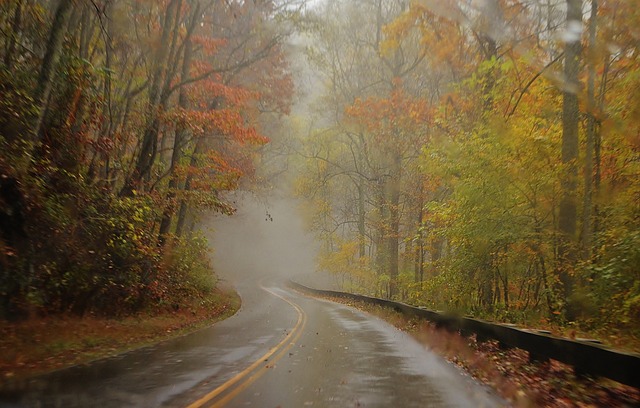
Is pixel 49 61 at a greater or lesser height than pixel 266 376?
greater

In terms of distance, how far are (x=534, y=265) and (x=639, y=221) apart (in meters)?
5.05

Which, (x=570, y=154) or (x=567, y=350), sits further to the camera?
(x=570, y=154)

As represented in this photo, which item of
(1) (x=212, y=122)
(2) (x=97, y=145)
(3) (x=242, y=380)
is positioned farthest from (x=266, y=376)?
(1) (x=212, y=122)

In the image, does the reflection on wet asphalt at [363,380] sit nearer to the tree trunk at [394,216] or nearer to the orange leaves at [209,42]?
the orange leaves at [209,42]

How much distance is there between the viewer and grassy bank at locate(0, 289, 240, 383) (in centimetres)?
792

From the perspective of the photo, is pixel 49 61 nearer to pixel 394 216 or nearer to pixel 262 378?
pixel 262 378

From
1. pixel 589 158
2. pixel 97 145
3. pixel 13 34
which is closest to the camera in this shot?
pixel 13 34

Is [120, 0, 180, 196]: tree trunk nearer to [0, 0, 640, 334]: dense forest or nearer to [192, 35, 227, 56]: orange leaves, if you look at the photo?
[0, 0, 640, 334]: dense forest

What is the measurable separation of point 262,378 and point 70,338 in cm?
486

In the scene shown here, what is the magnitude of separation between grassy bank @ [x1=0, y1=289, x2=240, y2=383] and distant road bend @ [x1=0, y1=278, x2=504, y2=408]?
61 cm

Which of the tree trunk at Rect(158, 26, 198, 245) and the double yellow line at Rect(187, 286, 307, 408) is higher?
the tree trunk at Rect(158, 26, 198, 245)

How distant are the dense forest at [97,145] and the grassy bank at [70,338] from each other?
1.71 feet

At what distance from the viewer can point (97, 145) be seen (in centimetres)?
1277

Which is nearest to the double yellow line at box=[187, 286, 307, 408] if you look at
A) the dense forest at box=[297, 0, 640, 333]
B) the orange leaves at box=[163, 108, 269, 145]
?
the dense forest at box=[297, 0, 640, 333]
